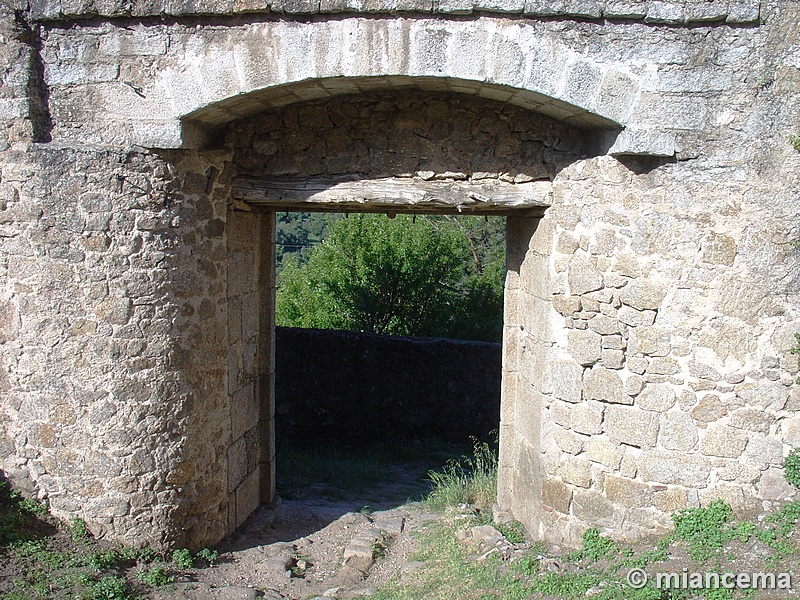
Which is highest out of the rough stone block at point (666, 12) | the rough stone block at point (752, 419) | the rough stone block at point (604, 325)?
the rough stone block at point (666, 12)

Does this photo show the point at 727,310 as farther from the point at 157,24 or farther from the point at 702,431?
the point at 157,24

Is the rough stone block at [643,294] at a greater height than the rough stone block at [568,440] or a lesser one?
greater

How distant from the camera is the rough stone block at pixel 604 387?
175 inches

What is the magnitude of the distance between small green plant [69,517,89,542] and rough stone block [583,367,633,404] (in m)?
3.32

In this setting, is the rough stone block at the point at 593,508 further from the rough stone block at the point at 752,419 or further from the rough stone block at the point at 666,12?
the rough stone block at the point at 666,12

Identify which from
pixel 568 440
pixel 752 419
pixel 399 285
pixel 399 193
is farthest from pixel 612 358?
pixel 399 285

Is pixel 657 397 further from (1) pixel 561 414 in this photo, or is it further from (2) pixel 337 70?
(2) pixel 337 70

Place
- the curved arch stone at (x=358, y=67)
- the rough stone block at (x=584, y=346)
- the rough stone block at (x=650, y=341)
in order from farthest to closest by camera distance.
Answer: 1. the rough stone block at (x=584, y=346)
2. the rough stone block at (x=650, y=341)
3. the curved arch stone at (x=358, y=67)

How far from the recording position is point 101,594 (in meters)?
4.11

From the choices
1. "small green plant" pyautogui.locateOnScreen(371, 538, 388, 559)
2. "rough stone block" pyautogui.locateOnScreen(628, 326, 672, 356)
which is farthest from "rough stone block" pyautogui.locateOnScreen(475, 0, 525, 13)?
"small green plant" pyautogui.locateOnScreen(371, 538, 388, 559)

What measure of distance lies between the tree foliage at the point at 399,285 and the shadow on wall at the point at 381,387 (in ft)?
8.40

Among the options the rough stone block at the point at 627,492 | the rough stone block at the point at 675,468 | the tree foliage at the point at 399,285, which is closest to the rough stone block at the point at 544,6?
the rough stone block at the point at 675,468

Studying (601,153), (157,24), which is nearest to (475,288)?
(601,153)

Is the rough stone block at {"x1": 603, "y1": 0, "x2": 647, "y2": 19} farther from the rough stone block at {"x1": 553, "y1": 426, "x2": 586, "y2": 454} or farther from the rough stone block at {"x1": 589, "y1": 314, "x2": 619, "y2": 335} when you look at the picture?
the rough stone block at {"x1": 553, "y1": 426, "x2": 586, "y2": 454}
